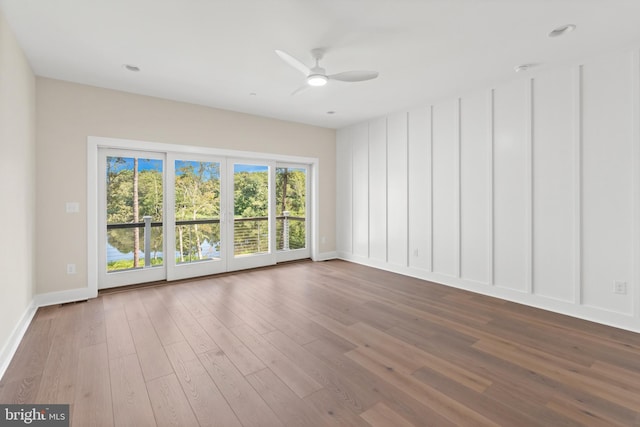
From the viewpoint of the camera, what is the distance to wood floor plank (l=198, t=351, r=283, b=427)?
5.61 feet

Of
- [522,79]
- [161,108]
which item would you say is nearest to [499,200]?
[522,79]

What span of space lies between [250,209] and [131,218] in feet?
6.12

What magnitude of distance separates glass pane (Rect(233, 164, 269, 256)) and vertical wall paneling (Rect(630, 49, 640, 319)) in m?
4.92

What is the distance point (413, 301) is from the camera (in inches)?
147

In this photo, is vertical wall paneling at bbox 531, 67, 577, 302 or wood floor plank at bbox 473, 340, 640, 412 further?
vertical wall paneling at bbox 531, 67, 577, 302

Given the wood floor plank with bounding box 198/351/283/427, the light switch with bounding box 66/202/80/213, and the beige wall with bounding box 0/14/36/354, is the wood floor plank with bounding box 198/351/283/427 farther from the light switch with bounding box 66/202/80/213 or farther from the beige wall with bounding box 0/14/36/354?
the light switch with bounding box 66/202/80/213

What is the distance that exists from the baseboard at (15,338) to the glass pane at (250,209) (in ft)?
8.72

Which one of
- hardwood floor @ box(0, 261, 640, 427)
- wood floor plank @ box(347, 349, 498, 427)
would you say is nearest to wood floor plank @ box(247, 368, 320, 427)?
hardwood floor @ box(0, 261, 640, 427)

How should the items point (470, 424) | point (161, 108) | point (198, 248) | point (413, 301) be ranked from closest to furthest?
point (470, 424) → point (413, 301) → point (161, 108) → point (198, 248)

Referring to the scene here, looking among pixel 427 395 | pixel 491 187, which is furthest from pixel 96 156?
pixel 491 187

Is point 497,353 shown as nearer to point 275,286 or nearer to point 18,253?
point 275,286

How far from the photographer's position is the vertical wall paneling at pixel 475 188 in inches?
158

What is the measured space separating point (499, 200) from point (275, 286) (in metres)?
3.32

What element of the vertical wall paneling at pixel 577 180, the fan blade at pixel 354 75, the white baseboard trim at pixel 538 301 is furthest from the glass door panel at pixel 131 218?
the vertical wall paneling at pixel 577 180
